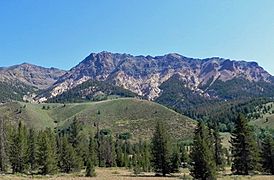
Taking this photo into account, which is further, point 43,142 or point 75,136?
point 75,136

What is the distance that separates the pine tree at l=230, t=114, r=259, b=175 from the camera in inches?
2963

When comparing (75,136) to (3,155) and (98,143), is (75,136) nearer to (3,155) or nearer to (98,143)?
(3,155)

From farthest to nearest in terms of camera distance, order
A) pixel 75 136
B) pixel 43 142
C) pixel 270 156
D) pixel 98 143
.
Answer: pixel 98 143 < pixel 75 136 < pixel 43 142 < pixel 270 156

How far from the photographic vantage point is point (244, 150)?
76.2 m

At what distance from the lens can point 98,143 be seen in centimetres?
15688

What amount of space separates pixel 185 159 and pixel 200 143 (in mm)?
68424

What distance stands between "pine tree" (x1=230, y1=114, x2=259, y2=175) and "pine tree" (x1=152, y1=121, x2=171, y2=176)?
49.7 feet

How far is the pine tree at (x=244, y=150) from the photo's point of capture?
247 feet

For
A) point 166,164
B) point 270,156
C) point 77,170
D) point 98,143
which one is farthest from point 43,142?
point 98,143

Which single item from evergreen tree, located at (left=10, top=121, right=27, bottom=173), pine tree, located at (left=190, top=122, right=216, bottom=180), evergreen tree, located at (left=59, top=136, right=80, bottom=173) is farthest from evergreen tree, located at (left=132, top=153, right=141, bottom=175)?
pine tree, located at (left=190, top=122, right=216, bottom=180)

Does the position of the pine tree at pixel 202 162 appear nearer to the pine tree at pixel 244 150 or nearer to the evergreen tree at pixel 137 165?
the pine tree at pixel 244 150

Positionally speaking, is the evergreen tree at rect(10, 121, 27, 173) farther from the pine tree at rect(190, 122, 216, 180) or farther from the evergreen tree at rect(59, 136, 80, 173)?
the pine tree at rect(190, 122, 216, 180)

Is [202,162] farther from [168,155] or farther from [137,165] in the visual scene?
[137,165]

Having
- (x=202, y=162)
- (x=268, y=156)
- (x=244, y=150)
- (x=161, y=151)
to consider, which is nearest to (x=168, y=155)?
(x=161, y=151)
